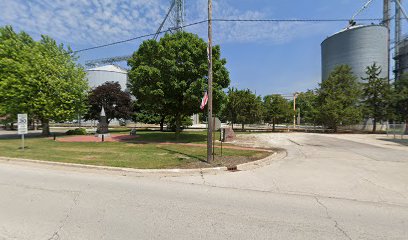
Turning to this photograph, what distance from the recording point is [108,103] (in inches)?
1335

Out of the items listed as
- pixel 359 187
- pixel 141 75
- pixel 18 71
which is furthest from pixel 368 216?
pixel 18 71

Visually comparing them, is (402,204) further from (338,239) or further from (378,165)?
(378,165)

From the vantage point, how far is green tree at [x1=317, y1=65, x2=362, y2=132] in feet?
109

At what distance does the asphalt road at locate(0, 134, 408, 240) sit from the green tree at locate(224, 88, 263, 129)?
1105 inches

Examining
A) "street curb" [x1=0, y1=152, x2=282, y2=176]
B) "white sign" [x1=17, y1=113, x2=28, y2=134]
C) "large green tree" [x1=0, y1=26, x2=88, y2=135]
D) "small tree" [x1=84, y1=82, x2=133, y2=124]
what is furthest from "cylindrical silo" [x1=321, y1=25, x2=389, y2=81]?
"white sign" [x1=17, y1=113, x2=28, y2=134]

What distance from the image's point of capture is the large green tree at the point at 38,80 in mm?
21330

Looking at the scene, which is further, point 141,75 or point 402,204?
point 141,75

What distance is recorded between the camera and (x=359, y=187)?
6.83m

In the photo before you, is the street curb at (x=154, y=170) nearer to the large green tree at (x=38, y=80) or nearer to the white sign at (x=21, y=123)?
the white sign at (x=21, y=123)

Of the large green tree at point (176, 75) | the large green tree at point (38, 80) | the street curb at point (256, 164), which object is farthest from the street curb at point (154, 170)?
the large green tree at point (38, 80)

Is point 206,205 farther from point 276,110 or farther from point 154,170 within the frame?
point 276,110

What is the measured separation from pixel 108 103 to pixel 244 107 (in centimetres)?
2116

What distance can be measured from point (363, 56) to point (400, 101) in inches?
1070

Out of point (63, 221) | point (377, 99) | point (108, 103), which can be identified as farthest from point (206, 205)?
point (377, 99)
